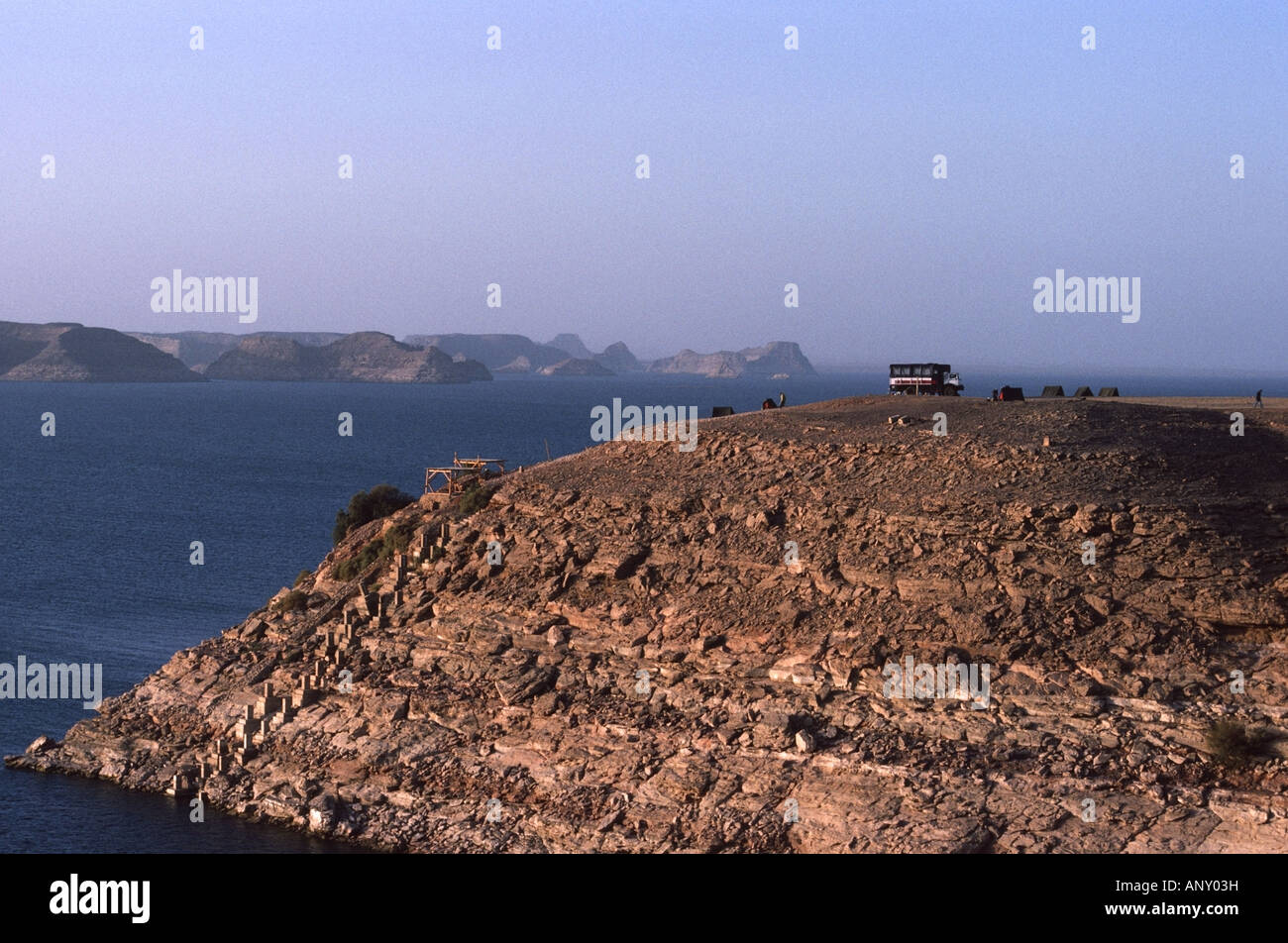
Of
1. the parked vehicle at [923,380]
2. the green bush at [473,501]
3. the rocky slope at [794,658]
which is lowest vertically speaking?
the rocky slope at [794,658]

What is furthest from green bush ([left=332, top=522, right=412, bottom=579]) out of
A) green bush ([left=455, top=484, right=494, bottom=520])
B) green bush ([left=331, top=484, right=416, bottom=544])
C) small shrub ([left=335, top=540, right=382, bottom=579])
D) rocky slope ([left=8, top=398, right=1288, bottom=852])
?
green bush ([left=331, top=484, right=416, bottom=544])

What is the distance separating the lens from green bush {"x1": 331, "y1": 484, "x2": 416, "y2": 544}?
206 ft

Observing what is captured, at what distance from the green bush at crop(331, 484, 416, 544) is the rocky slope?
865 cm

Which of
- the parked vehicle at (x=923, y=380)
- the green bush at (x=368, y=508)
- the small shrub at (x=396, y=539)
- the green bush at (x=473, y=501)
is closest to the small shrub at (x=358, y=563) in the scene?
the small shrub at (x=396, y=539)

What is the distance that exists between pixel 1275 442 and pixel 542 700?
2731 cm

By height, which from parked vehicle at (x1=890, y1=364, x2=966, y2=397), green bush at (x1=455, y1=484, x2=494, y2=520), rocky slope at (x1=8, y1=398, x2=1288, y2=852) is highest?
parked vehicle at (x1=890, y1=364, x2=966, y2=397)

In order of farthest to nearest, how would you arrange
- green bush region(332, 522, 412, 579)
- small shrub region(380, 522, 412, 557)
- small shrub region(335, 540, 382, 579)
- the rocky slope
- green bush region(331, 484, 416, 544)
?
1. green bush region(331, 484, 416, 544)
2. small shrub region(335, 540, 382, 579)
3. green bush region(332, 522, 412, 579)
4. small shrub region(380, 522, 412, 557)
5. the rocky slope

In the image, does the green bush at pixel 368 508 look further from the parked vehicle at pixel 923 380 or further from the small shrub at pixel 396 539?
the parked vehicle at pixel 923 380

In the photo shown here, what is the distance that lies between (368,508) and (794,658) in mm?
26506

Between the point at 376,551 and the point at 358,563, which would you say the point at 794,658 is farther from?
the point at 358,563

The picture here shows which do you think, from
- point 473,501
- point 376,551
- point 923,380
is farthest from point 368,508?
point 923,380

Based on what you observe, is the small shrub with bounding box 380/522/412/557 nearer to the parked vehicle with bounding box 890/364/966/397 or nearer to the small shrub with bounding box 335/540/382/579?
the small shrub with bounding box 335/540/382/579

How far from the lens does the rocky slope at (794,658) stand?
37.4m

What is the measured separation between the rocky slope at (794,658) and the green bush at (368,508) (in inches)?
341
